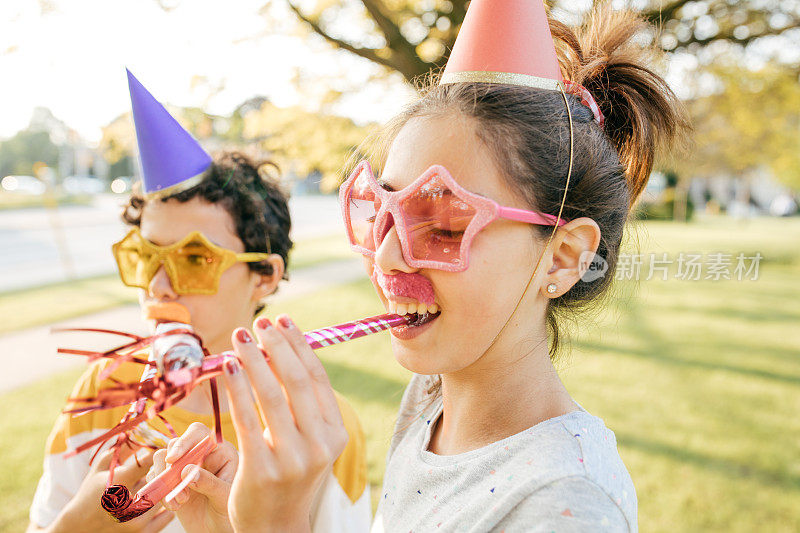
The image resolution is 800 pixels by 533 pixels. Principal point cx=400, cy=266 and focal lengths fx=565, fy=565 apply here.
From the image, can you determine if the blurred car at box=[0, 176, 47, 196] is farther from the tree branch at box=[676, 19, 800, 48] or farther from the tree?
the tree branch at box=[676, 19, 800, 48]

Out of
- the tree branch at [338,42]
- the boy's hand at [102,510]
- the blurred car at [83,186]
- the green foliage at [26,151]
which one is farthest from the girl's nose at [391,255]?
the green foliage at [26,151]

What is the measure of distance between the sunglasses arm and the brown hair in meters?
0.02

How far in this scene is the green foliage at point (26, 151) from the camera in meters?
54.2

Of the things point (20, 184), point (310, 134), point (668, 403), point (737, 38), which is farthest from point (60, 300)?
point (20, 184)

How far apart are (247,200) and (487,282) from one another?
4.19 feet

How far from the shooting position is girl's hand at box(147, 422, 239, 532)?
139 centimetres

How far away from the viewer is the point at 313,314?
344 inches

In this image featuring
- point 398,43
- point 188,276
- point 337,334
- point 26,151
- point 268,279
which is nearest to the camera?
point 337,334

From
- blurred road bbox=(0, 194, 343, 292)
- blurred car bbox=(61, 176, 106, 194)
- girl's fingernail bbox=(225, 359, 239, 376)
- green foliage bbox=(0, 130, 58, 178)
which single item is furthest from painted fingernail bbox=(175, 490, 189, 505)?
green foliage bbox=(0, 130, 58, 178)

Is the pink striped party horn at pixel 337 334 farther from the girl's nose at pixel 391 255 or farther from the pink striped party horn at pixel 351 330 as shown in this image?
the girl's nose at pixel 391 255

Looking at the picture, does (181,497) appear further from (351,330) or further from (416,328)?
(416,328)

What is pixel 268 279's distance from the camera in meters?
2.26

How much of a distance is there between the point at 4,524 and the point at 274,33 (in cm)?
627

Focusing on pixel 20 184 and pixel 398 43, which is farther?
pixel 20 184
